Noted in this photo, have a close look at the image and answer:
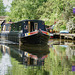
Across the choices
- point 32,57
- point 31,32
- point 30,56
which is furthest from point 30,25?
point 32,57

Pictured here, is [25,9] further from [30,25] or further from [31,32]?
[31,32]

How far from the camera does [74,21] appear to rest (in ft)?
114

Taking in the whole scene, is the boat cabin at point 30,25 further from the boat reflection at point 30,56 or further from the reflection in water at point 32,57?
the reflection in water at point 32,57

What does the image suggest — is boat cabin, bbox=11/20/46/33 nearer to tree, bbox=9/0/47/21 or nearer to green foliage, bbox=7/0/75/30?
green foliage, bbox=7/0/75/30

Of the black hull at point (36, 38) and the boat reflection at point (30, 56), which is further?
the black hull at point (36, 38)

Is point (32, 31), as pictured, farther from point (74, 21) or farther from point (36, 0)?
point (36, 0)

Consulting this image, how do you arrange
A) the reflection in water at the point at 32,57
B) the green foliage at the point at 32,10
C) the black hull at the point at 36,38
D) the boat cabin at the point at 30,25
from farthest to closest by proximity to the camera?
the green foliage at the point at 32,10, the boat cabin at the point at 30,25, the black hull at the point at 36,38, the reflection in water at the point at 32,57

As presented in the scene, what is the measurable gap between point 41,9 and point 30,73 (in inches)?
1491

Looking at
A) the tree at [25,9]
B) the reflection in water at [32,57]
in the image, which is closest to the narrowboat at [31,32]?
the reflection in water at [32,57]

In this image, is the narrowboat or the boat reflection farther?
the narrowboat

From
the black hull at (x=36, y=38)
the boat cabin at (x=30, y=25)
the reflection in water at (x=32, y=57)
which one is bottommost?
the black hull at (x=36, y=38)

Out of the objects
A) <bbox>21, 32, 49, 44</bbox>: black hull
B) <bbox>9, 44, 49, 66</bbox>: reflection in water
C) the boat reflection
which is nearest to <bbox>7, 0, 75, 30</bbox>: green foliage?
<bbox>21, 32, 49, 44</bbox>: black hull

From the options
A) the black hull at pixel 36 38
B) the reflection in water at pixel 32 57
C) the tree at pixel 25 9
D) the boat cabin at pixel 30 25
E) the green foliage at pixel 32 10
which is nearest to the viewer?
the reflection in water at pixel 32 57

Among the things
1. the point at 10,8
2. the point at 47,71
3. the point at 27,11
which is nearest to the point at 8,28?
the point at 27,11
